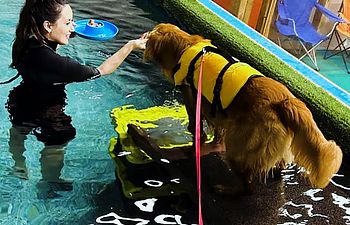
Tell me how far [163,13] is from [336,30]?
2484 millimetres

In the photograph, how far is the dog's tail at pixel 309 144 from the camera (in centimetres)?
275

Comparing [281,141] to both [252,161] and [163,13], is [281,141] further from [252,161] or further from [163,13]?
[163,13]

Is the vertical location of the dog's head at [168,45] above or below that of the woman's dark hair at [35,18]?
below

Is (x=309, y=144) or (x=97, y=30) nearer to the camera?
(x=309, y=144)

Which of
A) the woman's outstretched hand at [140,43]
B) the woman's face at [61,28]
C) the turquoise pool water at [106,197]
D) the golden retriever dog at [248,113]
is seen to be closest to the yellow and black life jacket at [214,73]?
the golden retriever dog at [248,113]

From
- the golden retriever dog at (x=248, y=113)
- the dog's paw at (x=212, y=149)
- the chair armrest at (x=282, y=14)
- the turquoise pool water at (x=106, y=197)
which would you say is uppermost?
the golden retriever dog at (x=248, y=113)

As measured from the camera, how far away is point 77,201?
11.0ft

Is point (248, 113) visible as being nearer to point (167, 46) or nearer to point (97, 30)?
point (167, 46)

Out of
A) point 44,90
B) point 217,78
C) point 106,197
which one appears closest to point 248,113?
point 217,78

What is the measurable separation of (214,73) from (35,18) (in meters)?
1.09

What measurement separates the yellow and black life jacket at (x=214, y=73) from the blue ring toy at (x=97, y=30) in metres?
1.98

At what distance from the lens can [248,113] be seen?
299cm

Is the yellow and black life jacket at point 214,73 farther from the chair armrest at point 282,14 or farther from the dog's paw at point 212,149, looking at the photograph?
the chair armrest at point 282,14

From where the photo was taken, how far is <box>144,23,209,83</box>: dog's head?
351cm
